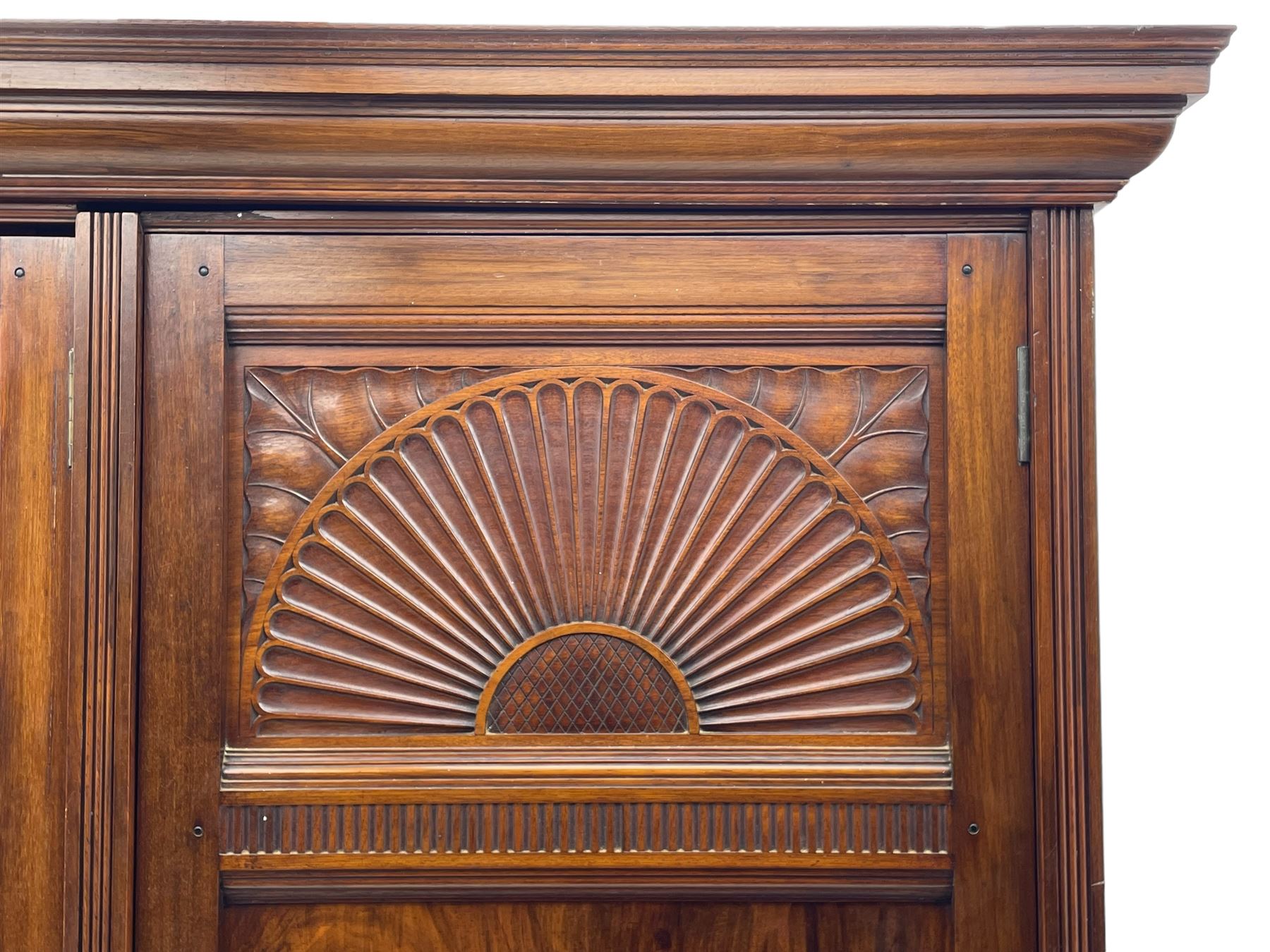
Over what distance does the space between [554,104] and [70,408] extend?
22.1 inches

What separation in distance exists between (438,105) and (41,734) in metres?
0.73

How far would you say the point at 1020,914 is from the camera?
1.06 m

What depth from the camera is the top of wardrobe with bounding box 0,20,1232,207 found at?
98 cm

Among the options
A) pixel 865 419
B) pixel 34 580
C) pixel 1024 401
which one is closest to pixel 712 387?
pixel 865 419

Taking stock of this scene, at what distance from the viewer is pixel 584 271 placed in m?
1.08

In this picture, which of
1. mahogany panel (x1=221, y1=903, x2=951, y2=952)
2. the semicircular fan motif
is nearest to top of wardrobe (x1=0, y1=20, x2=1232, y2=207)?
the semicircular fan motif

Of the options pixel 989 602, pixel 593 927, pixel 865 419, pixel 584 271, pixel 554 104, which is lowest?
pixel 593 927

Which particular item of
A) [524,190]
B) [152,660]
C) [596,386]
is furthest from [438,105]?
[152,660]

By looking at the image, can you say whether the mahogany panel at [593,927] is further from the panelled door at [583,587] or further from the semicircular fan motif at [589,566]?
the semicircular fan motif at [589,566]

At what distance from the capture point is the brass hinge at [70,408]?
104 cm

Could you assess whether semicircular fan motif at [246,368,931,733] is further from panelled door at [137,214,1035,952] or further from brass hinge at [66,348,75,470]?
brass hinge at [66,348,75,470]

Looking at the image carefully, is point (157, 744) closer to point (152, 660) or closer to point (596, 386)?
point (152, 660)

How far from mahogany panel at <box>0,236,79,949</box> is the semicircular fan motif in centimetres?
21

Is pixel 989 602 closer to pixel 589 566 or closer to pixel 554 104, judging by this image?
pixel 589 566
